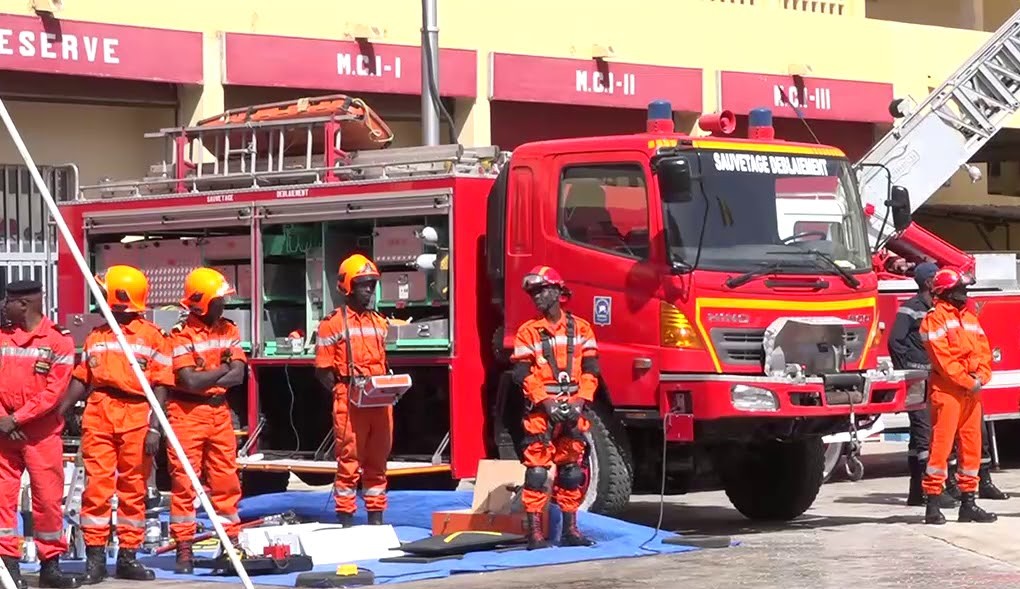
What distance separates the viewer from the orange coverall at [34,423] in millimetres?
10625

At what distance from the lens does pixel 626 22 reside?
935 inches

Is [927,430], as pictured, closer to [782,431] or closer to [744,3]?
[782,431]

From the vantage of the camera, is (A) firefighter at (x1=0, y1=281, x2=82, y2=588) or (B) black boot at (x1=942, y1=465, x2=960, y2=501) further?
(B) black boot at (x1=942, y1=465, x2=960, y2=501)

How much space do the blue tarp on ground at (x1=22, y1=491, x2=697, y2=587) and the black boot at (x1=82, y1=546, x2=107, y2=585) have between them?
1.52 feet

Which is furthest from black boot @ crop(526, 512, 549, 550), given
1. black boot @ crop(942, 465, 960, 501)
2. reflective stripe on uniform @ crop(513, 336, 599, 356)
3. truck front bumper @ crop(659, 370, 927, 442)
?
black boot @ crop(942, 465, 960, 501)

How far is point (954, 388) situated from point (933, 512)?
0.85 metres

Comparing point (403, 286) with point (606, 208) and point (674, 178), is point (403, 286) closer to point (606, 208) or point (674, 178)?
point (606, 208)

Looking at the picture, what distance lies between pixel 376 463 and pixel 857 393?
321cm

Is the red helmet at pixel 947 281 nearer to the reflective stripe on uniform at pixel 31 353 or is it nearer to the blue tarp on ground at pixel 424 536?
the blue tarp on ground at pixel 424 536

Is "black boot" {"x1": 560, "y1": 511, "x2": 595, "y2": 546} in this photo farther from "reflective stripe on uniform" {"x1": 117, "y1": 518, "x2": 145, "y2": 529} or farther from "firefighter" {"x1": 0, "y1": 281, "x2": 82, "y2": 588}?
"firefighter" {"x1": 0, "y1": 281, "x2": 82, "y2": 588}

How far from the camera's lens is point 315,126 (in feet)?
49.5

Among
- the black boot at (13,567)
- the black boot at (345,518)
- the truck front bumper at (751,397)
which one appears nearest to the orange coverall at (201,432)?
the black boot at (13,567)

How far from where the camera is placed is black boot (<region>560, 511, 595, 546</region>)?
1219 centimetres

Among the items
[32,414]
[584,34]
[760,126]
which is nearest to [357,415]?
[32,414]
